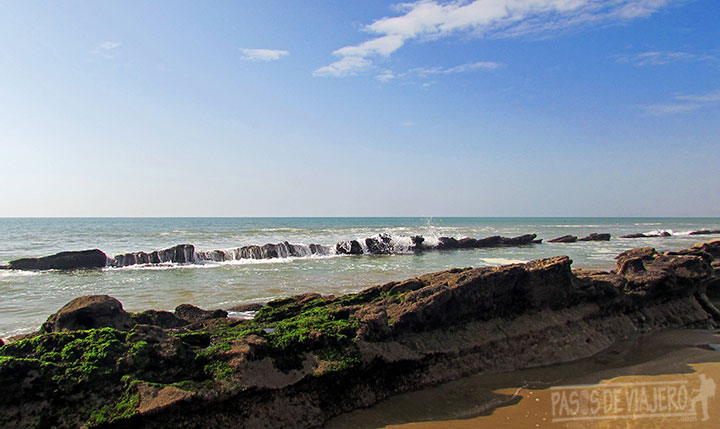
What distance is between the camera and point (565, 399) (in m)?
4.32

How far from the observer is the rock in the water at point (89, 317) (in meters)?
4.60

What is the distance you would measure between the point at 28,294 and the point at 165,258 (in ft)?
26.8

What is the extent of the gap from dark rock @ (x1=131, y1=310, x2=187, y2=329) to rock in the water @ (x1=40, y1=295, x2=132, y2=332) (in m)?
0.62

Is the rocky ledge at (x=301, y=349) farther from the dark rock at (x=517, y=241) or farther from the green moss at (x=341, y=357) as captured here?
the dark rock at (x=517, y=241)

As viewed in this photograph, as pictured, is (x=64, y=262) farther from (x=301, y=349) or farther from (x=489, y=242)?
(x=489, y=242)

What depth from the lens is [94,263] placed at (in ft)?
56.7

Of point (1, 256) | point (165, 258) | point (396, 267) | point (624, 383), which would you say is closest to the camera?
point (624, 383)

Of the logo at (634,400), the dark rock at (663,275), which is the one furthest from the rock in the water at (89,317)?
the dark rock at (663,275)

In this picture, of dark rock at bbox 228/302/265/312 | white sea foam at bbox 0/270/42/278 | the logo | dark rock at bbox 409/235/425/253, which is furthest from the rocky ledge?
dark rock at bbox 409/235/425/253

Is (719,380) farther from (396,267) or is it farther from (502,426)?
(396,267)

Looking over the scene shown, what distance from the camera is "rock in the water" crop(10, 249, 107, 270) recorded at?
16.1 m

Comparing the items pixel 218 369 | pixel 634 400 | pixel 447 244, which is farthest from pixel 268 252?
pixel 634 400

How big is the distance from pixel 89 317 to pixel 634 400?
6395mm

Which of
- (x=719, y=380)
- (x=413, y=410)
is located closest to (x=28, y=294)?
(x=413, y=410)
